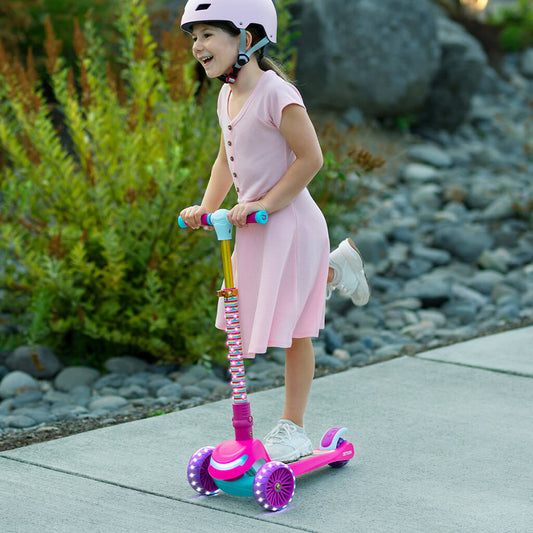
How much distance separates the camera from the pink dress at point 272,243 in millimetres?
2920

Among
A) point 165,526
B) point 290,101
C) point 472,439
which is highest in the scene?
point 290,101

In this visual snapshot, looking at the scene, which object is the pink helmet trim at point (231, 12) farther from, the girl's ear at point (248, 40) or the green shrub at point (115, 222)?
the green shrub at point (115, 222)

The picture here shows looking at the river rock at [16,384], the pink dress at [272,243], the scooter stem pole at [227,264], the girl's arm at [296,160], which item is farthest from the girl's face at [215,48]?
the river rock at [16,384]

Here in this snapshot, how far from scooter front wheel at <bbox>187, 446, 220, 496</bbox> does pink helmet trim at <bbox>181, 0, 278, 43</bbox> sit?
1382 millimetres

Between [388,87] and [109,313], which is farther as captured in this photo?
[388,87]

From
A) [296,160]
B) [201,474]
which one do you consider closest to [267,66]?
[296,160]

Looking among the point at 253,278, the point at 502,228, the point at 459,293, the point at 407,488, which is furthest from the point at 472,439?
the point at 502,228

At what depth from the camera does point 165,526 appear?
2686 millimetres

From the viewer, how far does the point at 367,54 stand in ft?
35.6

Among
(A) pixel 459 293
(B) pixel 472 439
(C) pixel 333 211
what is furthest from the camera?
(A) pixel 459 293

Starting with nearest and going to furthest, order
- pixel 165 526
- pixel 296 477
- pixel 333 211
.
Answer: pixel 165 526, pixel 296 477, pixel 333 211

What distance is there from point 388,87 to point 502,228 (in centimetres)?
348

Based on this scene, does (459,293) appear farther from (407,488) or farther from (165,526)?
(165,526)

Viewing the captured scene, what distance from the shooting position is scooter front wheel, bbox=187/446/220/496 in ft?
9.54
